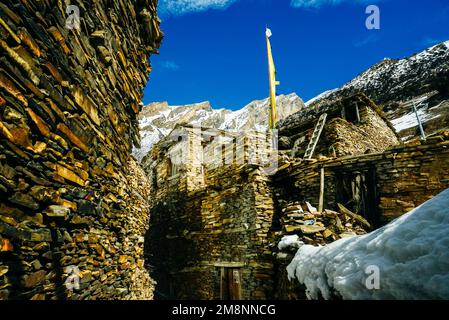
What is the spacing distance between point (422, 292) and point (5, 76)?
3.27m

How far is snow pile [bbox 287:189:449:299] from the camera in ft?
5.32

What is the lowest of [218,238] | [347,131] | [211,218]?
[218,238]

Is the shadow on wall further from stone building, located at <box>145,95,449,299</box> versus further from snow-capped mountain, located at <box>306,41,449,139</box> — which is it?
snow-capped mountain, located at <box>306,41,449,139</box>

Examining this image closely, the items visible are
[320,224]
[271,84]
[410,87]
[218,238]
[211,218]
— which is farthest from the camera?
[410,87]

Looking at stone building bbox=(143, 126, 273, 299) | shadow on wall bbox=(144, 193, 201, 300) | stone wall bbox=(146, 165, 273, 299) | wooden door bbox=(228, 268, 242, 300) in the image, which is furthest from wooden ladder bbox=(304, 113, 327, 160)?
wooden door bbox=(228, 268, 242, 300)

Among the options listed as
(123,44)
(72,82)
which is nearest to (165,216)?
(123,44)

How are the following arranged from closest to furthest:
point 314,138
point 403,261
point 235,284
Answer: point 403,261 → point 235,284 → point 314,138

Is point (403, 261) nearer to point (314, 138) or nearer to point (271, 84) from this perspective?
point (314, 138)

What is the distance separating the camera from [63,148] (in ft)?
8.98

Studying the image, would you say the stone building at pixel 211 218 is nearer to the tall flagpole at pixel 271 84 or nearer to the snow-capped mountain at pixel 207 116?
the tall flagpole at pixel 271 84

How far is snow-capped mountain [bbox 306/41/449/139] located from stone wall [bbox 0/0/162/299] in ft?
80.4

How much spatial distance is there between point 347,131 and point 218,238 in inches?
360

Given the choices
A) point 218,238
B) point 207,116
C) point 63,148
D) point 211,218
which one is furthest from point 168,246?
point 207,116
